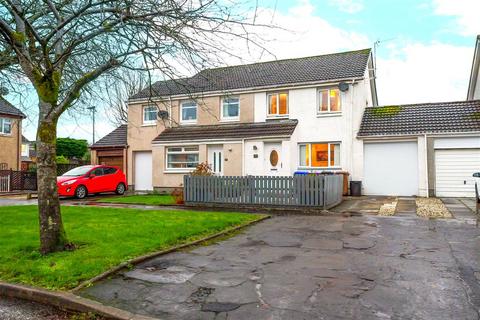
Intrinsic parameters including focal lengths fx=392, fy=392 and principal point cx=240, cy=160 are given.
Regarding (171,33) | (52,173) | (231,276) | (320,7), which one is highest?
(320,7)

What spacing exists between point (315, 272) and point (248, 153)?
1418cm

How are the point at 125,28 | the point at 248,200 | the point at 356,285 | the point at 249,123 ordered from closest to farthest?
the point at 356,285 < the point at 125,28 < the point at 248,200 < the point at 249,123

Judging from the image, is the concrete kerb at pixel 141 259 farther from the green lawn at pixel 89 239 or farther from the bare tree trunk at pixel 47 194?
the bare tree trunk at pixel 47 194

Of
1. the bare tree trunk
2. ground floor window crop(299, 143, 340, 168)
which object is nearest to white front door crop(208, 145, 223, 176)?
ground floor window crop(299, 143, 340, 168)

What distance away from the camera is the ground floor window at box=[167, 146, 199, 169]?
21266 millimetres

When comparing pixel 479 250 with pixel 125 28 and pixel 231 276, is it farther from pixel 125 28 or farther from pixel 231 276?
pixel 125 28

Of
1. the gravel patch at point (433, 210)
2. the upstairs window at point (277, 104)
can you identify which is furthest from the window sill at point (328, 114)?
the gravel patch at point (433, 210)

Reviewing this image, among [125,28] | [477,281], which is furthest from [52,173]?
[477,281]

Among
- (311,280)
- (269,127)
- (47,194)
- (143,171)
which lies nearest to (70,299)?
(47,194)

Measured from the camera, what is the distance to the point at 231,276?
5418 millimetres

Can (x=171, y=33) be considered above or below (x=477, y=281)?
above

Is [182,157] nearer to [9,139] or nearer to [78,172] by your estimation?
[78,172]

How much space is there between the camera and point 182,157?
21.7m

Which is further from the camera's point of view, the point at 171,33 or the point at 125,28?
the point at 125,28
